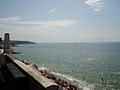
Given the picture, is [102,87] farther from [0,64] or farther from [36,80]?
[36,80]

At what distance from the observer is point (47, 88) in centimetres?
311

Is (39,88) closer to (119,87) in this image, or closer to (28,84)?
(28,84)

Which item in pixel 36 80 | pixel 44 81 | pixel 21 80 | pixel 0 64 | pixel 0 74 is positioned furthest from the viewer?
pixel 0 64

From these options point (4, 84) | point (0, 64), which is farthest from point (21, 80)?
point (0, 64)

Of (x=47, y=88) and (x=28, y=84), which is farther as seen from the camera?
(x=28, y=84)

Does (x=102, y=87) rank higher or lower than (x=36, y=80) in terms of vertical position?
lower

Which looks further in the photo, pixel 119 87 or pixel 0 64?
pixel 119 87

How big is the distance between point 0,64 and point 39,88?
16.5 feet

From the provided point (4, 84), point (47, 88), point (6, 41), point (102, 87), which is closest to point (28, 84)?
point (47, 88)

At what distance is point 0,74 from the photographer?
7.28 m

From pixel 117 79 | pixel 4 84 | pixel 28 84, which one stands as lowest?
pixel 117 79

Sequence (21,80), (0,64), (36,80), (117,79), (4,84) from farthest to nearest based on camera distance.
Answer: (117,79) → (0,64) → (4,84) → (21,80) → (36,80)

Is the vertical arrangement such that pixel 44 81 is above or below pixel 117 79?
above

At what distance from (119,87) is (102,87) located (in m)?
3.68
